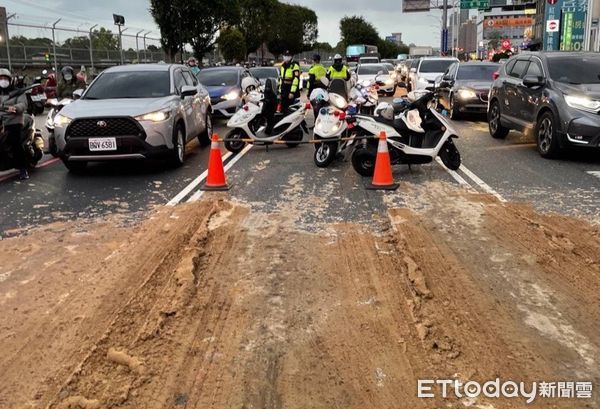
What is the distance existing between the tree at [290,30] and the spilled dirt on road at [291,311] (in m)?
88.5

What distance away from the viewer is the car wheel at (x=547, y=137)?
10.4 metres

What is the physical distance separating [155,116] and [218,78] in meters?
9.18

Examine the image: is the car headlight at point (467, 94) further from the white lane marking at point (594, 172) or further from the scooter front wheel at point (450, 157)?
the scooter front wheel at point (450, 157)

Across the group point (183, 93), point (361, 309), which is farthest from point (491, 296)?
point (183, 93)

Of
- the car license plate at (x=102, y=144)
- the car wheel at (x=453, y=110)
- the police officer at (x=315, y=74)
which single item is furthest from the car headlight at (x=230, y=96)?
the car license plate at (x=102, y=144)

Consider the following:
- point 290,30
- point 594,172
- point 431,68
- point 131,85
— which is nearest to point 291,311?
point 594,172

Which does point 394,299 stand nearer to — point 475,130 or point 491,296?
point 491,296

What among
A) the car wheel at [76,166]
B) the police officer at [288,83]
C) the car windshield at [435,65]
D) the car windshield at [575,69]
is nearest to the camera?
the car wheel at [76,166]

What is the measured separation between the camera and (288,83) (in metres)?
14.4

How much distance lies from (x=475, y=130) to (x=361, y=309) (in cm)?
1183

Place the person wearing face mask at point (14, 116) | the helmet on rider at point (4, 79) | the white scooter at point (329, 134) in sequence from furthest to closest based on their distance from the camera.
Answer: the white scooter at point (329, 134)
the helmet on rider at point (4, 79)
the person wearing face mask at point (14, 116)

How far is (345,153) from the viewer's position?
35.4 feet

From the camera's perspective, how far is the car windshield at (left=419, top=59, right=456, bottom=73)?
82.4ft

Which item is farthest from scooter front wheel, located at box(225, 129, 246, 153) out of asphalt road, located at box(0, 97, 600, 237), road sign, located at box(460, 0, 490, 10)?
road sign, located at box(460, 0, 490, 10)
